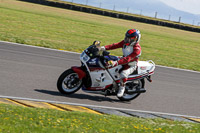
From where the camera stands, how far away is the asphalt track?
8.41m

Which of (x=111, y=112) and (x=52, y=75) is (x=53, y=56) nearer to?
(x=52, y=75)

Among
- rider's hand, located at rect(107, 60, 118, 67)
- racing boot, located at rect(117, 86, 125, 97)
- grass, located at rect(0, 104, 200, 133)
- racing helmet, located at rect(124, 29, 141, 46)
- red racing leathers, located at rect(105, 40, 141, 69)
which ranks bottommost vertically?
grass, located at rect(0, 104, 200, 133)

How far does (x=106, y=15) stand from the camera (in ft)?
149

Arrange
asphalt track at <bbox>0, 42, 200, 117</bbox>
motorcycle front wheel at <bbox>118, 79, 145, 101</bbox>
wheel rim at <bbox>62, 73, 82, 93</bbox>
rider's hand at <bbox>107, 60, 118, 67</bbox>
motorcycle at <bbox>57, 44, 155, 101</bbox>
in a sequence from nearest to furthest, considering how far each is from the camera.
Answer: rider's hand at <bbox>107, 60, 118, 67</bbox> < motorcycle at <bbox>57, 44, 155, 101</bbox> < wheel rim at <bbox>62, 73, 82, 93</bbox> < asphalt track at <bbox>0, 42, 200, 117</bbox> < motorcycle front wheel at <bbox>118, 79, 145, 101</bbox>

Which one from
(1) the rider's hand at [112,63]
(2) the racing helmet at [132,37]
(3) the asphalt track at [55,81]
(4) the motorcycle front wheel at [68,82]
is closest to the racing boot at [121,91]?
(3) the asphalt track at [55,81]

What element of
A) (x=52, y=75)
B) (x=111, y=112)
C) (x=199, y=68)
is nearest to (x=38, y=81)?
(x=52, y=75)

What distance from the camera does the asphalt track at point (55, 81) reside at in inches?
331

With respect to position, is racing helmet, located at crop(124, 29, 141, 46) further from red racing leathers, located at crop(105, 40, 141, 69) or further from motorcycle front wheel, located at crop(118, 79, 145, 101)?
motorcycle front wheel, located at crop(118, 79, 145, 101)

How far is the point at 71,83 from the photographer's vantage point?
8.34 m

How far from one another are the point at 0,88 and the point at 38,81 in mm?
1497

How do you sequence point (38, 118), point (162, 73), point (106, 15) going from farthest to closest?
1. point (106, 15)
2. point (162, 73)
3. point (38, 118)

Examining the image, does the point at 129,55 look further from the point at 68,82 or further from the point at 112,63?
the point at 68,82

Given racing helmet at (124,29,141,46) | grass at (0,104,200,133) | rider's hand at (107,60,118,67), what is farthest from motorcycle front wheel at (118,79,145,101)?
grass at (0,104,200,133)

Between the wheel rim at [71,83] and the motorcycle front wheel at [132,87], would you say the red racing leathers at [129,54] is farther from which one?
the wheel rim at [71,83]
